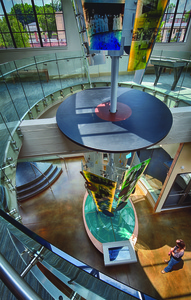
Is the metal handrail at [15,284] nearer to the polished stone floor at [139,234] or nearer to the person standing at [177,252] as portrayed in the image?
the person standing at [177,252]

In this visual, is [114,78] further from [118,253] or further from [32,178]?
[32,178]

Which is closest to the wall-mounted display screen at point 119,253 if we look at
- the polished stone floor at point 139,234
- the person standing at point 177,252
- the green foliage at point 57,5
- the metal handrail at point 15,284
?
the polished stone floor at point 139,234

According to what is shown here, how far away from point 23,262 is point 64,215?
21.1 ft

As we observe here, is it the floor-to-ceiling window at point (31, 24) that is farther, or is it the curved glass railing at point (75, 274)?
the floor-to-ceiling window at point (31, 24)

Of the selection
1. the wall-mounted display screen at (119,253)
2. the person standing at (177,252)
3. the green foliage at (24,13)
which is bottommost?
the wall-mounted display screen at (119,253)

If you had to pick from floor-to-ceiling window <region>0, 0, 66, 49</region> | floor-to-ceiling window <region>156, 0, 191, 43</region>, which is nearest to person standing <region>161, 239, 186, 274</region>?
floor-to-ceiling window <region>0, 0, 66, 49</region>

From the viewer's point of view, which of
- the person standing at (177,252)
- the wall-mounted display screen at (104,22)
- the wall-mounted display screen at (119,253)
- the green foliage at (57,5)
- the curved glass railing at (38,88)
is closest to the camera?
the wall-mounted display screen at (104,22)

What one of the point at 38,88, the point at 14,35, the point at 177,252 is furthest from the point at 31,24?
the point at 177,252

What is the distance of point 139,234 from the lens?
6727 millimetres

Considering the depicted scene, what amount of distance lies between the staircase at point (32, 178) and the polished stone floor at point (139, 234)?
394mm

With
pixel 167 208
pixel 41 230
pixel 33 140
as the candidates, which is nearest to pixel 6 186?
pixel 33 140

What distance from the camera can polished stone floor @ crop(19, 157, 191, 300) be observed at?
5.40 m

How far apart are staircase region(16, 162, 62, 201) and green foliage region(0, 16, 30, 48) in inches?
370

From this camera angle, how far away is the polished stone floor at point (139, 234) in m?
5.40
